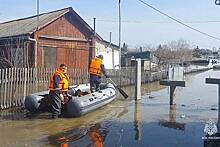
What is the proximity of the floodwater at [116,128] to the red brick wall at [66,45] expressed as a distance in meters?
11.2

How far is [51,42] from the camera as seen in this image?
2678 centimetres

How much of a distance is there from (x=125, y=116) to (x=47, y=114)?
275 cm

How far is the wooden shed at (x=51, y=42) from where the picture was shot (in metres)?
24.4

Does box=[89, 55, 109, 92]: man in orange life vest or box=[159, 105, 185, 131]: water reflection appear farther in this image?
box=[89, 55, 109, 92]: man in orange life vest

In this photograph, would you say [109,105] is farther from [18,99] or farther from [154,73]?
[154,73]

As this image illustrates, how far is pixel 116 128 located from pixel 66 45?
1740 cm

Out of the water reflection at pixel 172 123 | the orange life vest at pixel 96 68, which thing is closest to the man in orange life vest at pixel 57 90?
the water reflection at pixel 172 123

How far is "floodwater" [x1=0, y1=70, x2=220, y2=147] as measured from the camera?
380 inches

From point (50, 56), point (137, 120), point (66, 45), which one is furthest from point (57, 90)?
point (66, 45)

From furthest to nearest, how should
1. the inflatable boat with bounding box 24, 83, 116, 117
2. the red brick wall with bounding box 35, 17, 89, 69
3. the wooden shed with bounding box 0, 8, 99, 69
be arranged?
the red brick wall with bounding box 35, 17, 89, 69, the wooden shed with bounding box 0, 8, 99, 69, the inflatable boat with bounding box 24, 83, 116, 117

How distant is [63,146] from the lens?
916cm

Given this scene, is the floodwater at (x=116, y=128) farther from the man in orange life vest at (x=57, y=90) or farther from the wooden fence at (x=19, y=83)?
the wooden fence at (x=19, y=83)

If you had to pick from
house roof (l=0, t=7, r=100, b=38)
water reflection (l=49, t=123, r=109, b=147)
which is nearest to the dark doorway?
house roof (l=0, t=7, r=100, b=38)

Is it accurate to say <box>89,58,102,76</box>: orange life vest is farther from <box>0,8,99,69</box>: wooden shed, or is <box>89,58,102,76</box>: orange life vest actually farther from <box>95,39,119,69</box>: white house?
<box>95,39,119,69</box>: white house
